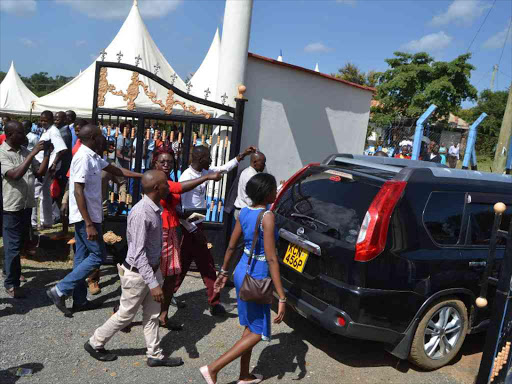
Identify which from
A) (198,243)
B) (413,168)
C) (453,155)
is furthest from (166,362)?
(453,155)

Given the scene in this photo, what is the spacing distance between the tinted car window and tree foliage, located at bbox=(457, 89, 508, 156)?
29.3 meters

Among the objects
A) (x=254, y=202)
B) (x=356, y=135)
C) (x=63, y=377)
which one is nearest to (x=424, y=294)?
(x=254, y=202)

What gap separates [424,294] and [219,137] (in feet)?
11.3

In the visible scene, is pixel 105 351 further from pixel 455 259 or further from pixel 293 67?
pixel 293 67

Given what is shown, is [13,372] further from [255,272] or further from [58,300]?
[255,272]

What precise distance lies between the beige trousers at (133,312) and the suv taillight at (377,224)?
5.59 feet

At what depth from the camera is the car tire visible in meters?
3.76

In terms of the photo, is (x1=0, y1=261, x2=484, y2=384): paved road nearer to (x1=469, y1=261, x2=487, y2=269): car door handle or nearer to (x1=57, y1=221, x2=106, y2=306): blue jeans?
(x1=57, y1=221, x2=106, y2=306): blue jeans

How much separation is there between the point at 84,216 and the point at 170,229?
882 mm

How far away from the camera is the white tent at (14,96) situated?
19.8 m

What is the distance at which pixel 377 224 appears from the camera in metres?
3.48

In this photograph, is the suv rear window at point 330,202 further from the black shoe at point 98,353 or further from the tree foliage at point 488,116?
the tree foliage at point 488,116

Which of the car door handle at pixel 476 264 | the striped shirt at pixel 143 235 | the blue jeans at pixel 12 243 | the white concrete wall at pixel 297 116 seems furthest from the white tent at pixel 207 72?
the car door handle at pixel 476 264

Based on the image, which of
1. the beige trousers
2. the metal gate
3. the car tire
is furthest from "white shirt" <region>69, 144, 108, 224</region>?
the car tire
